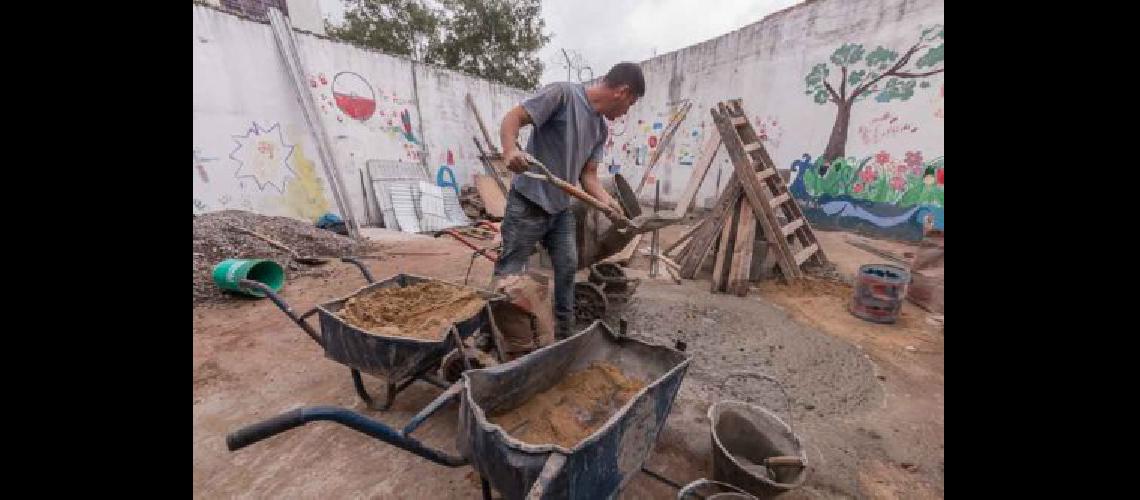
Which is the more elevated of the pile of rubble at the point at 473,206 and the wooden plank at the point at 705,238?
the pile of rubble at the point at 473,206

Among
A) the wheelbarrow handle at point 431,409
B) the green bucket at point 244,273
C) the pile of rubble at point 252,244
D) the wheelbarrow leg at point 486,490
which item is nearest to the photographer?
the wheelbarrow handle at point 431,409

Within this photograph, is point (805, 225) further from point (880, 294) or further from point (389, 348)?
point (389, 348)

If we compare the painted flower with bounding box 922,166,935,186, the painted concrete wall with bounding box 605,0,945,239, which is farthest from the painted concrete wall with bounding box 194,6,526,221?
the painted flower with bounding box 922,166,935,186

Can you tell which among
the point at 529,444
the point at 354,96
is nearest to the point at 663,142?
the point at 529,444

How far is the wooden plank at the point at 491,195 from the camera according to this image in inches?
369

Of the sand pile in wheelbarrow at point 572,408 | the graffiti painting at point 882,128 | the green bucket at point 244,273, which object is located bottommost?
the sand pile in wheelbarrow at point 572,408

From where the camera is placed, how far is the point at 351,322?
2.33 metres

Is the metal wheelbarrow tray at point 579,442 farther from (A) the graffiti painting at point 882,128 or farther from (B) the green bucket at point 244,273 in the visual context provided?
(A) the graffiti painting at point 882,128

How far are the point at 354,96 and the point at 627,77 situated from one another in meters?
6.99

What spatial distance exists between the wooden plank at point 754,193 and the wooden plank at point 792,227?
0.75 ft

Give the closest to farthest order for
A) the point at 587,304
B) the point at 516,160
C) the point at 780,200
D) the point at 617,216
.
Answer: the point at 516,160, the point at 617,216, the point at 587,304, the point at 780,200

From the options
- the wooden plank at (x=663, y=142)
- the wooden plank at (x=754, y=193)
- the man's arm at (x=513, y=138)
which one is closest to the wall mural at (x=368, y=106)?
the wooden plank at (x=663, y=142)

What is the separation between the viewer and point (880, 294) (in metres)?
3.99

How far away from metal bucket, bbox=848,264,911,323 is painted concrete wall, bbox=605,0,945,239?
2261 mm
